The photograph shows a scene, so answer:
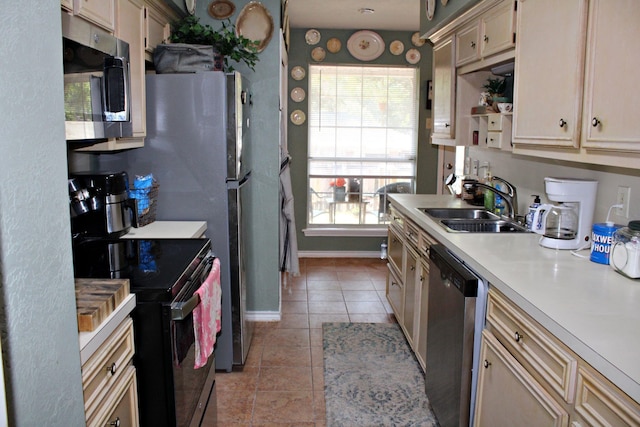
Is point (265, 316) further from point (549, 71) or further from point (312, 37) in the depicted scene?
point (312, 37)

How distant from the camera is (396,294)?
3834 millimetres

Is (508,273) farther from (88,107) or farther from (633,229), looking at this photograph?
(88,107)

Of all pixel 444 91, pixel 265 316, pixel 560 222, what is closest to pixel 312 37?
pixel 444 91

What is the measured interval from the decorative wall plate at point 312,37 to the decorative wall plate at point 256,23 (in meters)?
2.08

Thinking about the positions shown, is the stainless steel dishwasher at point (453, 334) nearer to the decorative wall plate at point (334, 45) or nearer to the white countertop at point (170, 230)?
the white countertop at point (170, 230)

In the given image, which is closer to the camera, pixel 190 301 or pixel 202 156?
pixel 190 301

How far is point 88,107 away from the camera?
1.77 m

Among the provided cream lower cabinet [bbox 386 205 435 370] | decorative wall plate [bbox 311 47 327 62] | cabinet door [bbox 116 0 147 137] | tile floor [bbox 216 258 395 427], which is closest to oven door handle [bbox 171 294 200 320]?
tile floor [bbox 216 258 395 427]

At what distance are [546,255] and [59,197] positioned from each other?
1943mm

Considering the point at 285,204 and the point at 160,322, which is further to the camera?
the point at 285,204

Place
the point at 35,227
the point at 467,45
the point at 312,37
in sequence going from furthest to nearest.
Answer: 1. the point at 312,37
2. the point at 467,45
3. the point at 35,227

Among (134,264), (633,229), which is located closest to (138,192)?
(134,264)

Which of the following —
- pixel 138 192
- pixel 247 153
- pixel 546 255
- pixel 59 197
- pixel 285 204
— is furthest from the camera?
pixel 285 204

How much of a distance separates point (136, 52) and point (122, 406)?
1.79 m
